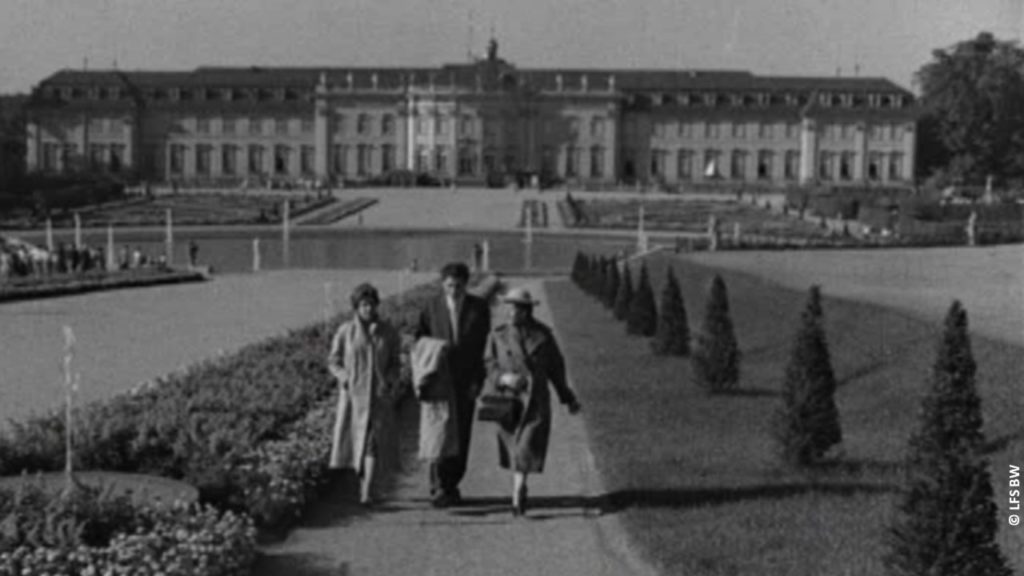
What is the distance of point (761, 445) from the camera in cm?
934

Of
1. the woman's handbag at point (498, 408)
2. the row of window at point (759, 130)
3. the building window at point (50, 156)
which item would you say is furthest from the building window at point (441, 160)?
the woman's handbag at point (498, 408)

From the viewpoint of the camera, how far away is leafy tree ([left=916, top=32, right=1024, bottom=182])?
62219mm

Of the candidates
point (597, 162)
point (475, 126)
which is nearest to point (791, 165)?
point (597, 162)

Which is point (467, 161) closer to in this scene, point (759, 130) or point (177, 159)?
point (759, 130)

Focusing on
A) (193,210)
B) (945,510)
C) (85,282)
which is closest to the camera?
(945,510)

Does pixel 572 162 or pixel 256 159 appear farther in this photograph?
pixel 256 159

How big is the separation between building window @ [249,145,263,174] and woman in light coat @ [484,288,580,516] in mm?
77021

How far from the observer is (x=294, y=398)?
32.6 ft

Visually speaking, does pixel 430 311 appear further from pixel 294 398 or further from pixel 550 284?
pixel 550 284

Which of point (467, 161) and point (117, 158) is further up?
point (467, 161)

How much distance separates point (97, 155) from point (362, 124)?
1434 centimetres

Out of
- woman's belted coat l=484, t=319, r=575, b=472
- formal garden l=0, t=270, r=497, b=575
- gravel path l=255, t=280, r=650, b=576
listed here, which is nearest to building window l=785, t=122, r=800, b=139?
formal garden l=0, t=270, r=497, b=575

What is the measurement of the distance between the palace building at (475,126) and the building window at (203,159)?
0.32 feet

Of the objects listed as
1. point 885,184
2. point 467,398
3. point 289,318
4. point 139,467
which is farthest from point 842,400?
point 885,184
